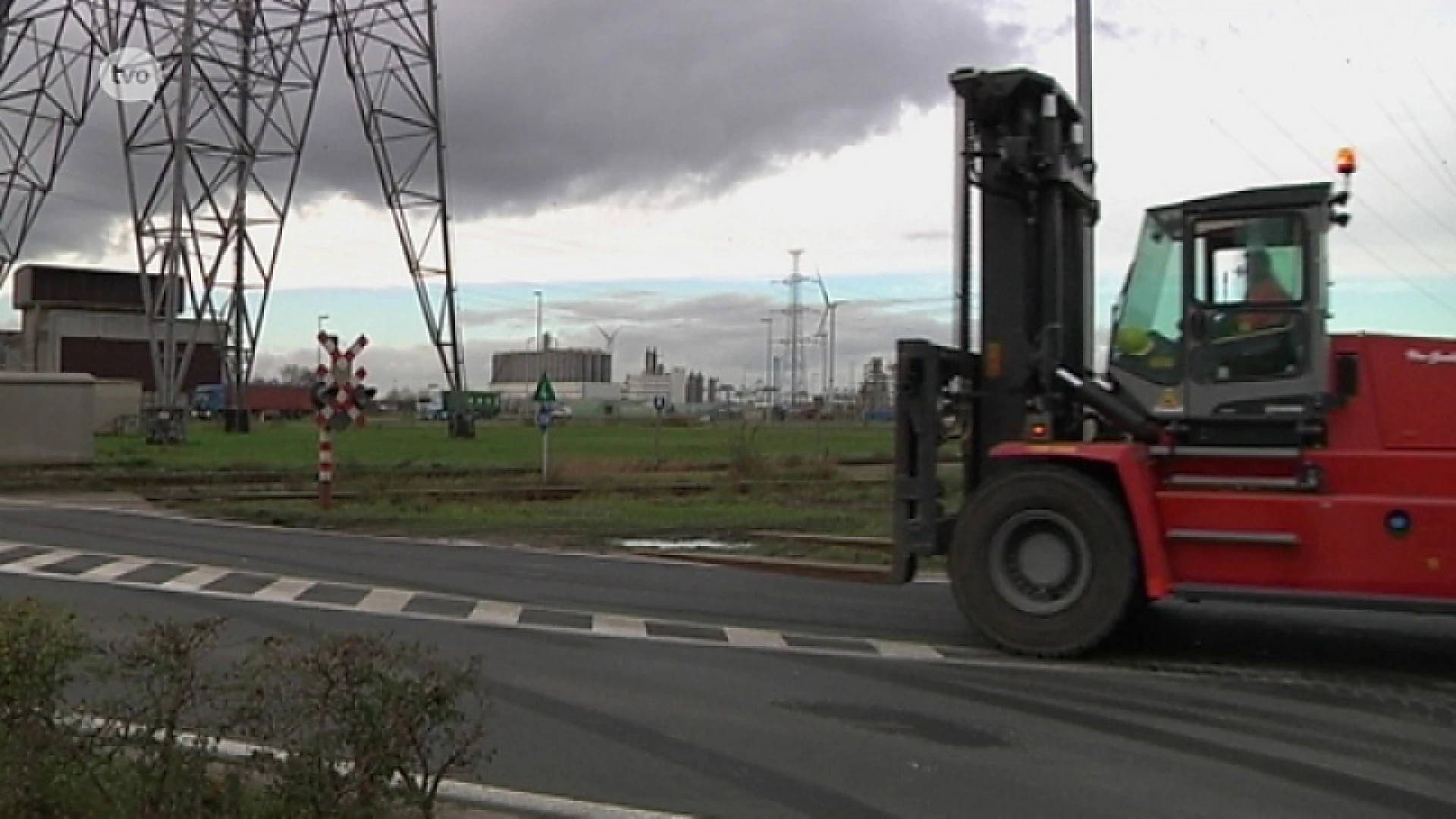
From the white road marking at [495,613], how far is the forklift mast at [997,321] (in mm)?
3194

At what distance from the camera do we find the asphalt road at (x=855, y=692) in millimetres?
6547

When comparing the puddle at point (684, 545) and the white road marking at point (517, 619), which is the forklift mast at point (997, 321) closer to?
the white road marking at point (517, 619)

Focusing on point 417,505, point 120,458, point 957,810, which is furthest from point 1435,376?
point 120,458

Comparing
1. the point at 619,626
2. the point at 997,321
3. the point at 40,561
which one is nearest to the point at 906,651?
the point at 619,626

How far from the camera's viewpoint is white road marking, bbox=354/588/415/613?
11.8m

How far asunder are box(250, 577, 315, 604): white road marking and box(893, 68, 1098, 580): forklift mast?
5440 millimetres

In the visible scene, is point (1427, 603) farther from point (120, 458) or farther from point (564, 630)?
point (120, 458)

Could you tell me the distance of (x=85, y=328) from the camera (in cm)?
10312

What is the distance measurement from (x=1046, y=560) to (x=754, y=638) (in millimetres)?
2300

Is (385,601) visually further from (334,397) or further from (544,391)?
(544,391)

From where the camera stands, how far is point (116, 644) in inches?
228

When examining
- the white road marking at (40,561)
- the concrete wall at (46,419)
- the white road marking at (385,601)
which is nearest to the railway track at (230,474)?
the concrete wall at (46,419)

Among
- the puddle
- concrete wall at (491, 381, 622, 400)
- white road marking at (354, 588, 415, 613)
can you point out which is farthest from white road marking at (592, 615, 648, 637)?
concrete wall at (491, 381, 622, 400)

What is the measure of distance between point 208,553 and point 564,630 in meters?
6.75
